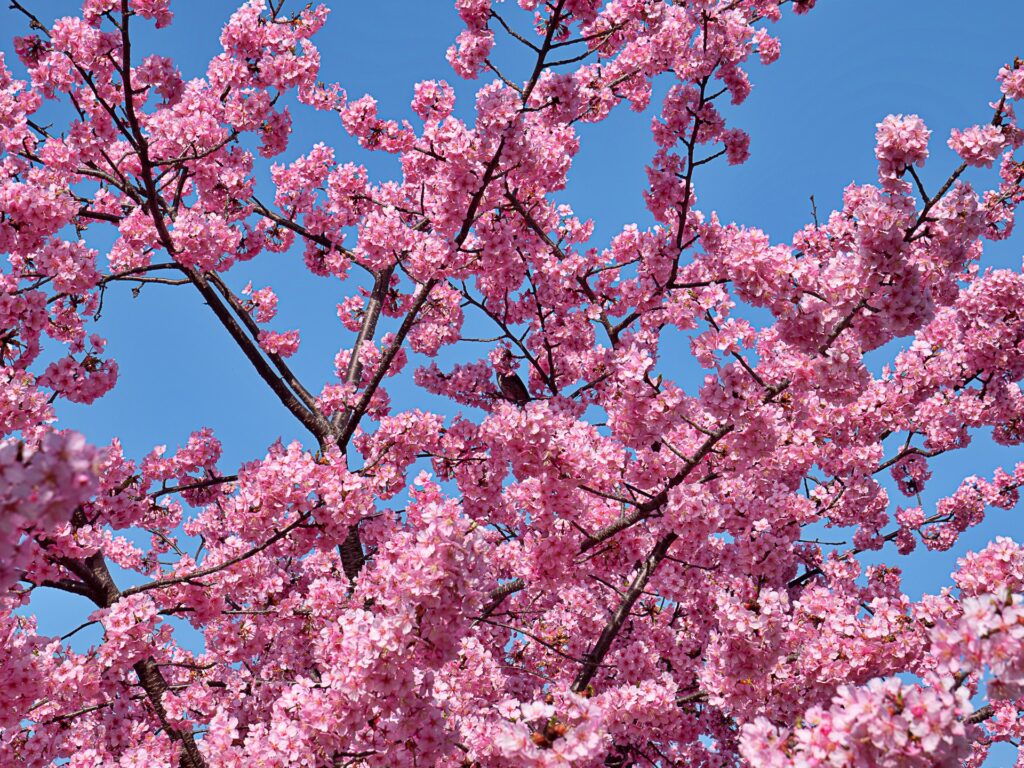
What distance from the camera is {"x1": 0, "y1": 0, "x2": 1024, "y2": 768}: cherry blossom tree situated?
4848 millimetres

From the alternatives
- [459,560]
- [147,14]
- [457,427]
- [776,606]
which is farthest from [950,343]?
[147,14]

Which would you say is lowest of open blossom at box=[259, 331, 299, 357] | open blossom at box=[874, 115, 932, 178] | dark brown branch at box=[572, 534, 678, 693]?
dark brown branch at box=[572, 534, 678, 693]

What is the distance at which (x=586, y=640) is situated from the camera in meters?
8.57

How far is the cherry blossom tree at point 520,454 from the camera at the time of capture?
191 inches

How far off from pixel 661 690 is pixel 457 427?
13.4 ft

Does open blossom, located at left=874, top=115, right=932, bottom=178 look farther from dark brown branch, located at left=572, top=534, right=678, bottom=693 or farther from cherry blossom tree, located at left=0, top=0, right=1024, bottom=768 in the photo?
dark brown branch, located at left=572, top=534, right=678, bottom=693

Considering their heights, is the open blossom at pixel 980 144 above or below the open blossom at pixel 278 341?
below

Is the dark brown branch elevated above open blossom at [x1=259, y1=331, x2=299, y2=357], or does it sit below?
below

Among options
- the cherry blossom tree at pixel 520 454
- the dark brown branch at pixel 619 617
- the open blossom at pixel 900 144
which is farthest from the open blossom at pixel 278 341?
the open blossom at pixel 900 144

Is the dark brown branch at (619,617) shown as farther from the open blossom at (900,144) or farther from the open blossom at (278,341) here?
the open blossom at (278,341)

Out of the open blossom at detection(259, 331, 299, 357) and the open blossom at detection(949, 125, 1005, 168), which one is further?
the open blossom at detection(259, 331, 299, 357)

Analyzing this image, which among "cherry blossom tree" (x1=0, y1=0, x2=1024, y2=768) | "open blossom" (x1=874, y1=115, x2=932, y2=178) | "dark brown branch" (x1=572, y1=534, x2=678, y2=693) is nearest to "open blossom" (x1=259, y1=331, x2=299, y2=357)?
"cherry blossom tree" (x1=0, y1=0, x2=1024, y2=768)

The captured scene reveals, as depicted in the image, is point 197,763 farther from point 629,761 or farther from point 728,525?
point 728,525

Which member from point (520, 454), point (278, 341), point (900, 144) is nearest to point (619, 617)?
point (520, 454)
